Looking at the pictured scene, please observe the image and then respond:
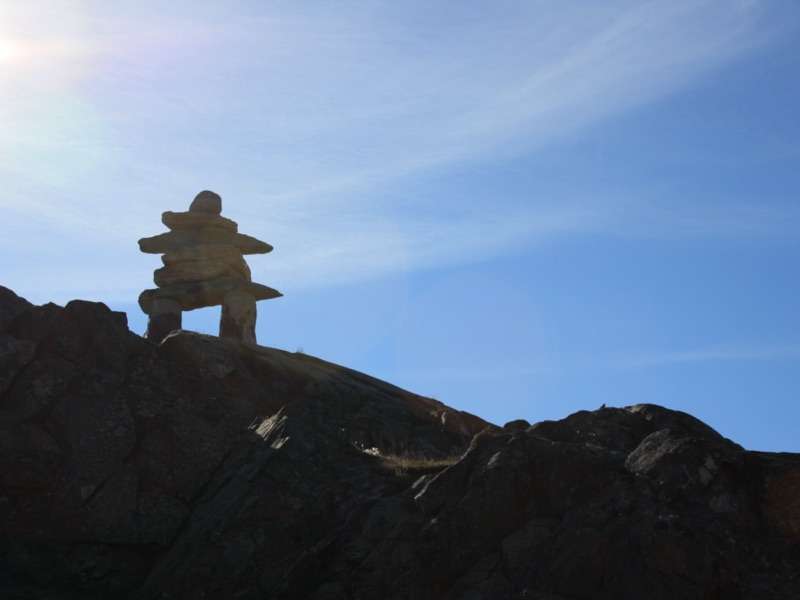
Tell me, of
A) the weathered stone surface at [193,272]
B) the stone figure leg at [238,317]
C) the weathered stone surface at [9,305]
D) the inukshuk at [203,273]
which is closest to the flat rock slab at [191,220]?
the inukshuk at [203,273]

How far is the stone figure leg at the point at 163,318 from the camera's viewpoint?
26.8m

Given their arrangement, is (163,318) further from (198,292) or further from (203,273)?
(203,273)

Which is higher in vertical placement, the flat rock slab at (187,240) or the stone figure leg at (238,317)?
the flat rock slab at (187,240)

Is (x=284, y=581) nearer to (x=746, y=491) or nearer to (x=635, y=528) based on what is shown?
(x=635, y=528)

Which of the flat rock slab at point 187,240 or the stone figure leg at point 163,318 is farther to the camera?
the flat rock slab at point 187,240

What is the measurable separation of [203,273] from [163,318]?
62.1 inches

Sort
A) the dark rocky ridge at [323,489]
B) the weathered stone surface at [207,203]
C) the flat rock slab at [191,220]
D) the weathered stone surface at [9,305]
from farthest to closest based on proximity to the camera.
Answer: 1. the weathered stone surface at [207,203]
2. the flat rock slab at [191,220]
3. the weathered stone surface at [9,305]
4. the dark rocky ridge at [323,489]

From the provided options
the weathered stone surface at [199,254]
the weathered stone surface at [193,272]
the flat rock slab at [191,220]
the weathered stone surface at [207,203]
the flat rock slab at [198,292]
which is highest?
the weathered stone surface at [207,203]

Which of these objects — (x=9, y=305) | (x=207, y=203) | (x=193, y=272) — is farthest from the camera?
(x=207, y=203)

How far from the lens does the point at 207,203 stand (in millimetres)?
28953

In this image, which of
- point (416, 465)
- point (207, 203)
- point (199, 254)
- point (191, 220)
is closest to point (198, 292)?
point (199, 254)

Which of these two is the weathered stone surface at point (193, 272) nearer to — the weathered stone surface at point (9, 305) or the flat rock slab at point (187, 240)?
the flat rock slab at point (187, 240)

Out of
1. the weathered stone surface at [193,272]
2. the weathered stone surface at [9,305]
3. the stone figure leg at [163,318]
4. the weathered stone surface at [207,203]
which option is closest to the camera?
the weathered stone surface at [9,305]

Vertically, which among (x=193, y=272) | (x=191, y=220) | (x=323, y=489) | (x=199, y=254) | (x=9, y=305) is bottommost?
(x=323, y=489)
